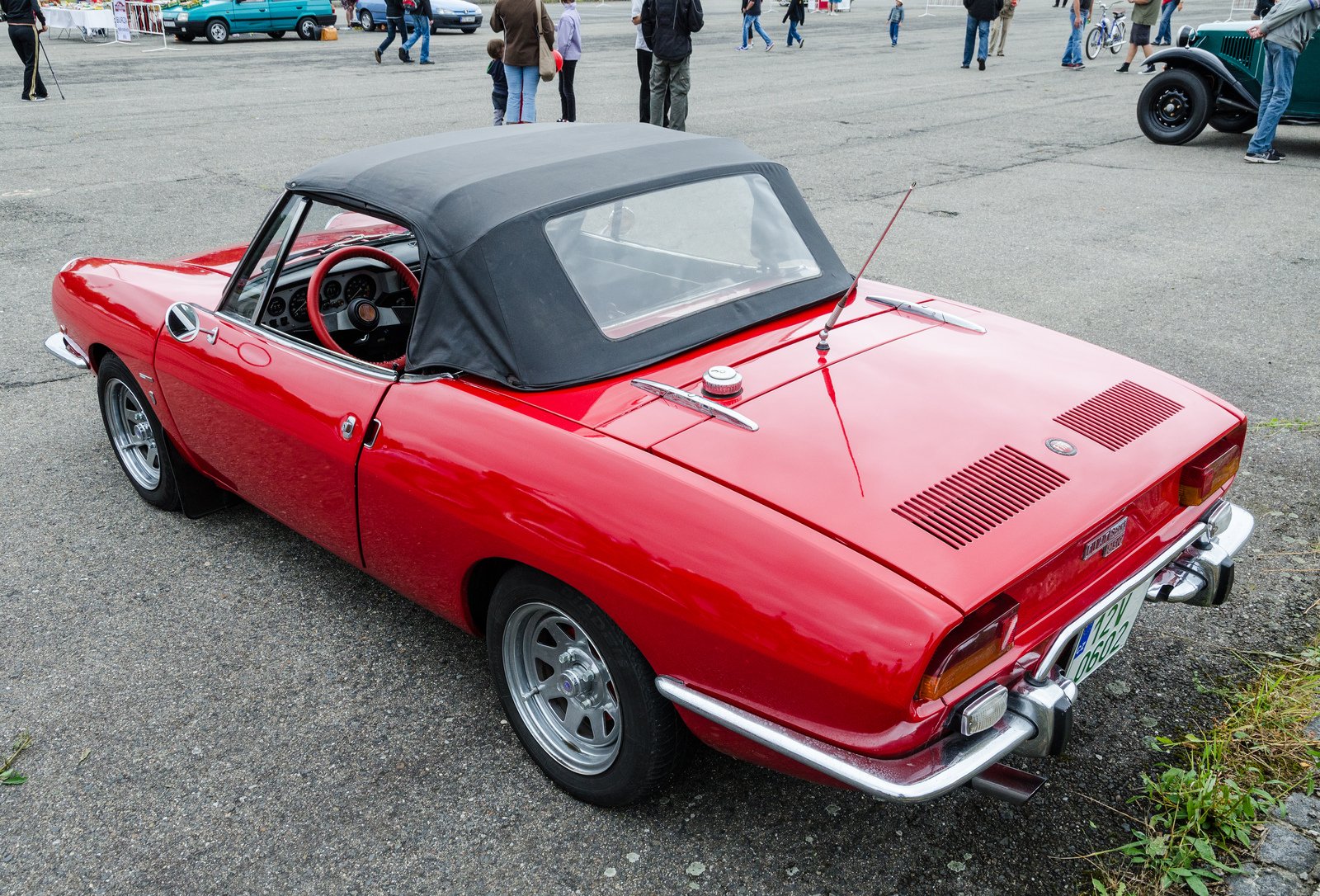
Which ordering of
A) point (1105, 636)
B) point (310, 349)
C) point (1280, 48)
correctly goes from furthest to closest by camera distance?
point (1280, 48) → point (310, 349) → point (1105, 636)

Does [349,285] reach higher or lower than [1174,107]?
higher

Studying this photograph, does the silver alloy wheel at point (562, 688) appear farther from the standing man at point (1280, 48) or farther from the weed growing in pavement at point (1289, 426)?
the standing man at point (1280, 48)

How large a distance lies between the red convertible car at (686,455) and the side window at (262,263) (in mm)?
12

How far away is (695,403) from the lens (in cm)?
252

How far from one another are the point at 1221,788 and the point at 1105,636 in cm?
50

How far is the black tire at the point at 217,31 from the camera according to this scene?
21906mm

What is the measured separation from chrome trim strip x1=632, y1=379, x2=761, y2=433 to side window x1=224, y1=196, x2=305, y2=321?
133cm

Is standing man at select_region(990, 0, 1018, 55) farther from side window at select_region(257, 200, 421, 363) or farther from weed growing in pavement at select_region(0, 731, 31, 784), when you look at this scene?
weed growing in pavement at select_region(0, 731, 31, 784)

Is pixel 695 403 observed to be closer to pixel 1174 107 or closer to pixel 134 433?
pixel 134 433

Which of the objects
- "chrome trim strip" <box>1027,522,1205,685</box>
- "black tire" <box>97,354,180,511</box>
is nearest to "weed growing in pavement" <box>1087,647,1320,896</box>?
"chrome trim strip" <box>1027,522,1205,685</box>

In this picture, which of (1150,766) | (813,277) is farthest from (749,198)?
(1150,766)

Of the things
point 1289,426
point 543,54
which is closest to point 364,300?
point 1289,426

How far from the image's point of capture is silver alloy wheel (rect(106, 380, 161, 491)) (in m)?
4.01

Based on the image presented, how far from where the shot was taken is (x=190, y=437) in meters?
3.58
